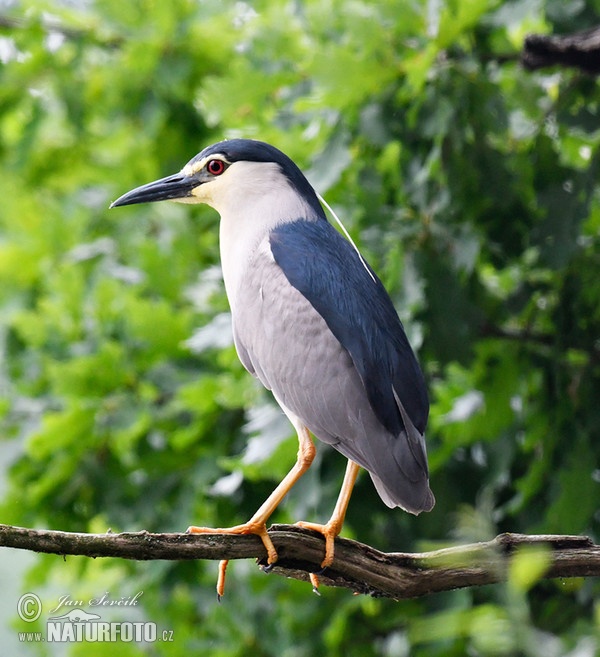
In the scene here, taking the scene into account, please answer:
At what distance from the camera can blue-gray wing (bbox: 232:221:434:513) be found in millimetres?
2539

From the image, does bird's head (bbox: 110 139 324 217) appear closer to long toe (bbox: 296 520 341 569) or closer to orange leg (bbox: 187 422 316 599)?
orange leg (bbox: 187 422 316 599)

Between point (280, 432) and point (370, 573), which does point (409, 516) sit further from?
point (370, 573)

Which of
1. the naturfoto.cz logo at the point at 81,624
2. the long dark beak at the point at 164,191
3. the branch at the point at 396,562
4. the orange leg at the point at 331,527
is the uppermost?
the long dark beak at the point at 164,191

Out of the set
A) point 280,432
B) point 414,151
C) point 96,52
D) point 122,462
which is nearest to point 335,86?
point 414,151

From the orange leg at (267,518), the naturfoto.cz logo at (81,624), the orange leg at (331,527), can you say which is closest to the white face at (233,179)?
the orange leg at (267,518)

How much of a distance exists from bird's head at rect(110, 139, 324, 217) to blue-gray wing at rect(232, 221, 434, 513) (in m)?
0.17

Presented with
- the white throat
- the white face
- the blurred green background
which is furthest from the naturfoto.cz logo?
the white face

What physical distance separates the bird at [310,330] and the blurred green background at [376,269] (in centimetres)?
71

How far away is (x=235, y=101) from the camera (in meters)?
4.21

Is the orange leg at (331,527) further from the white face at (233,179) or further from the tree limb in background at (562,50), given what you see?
the tree limb in background at (562,50)

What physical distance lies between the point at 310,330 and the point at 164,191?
0.62 metres

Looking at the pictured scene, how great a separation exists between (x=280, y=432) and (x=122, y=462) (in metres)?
1.46

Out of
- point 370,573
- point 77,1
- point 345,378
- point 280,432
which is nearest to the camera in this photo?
point 370,573

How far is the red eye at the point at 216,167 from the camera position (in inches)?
119
